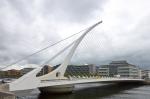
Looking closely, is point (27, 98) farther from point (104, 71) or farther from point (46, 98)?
point (104, 71)

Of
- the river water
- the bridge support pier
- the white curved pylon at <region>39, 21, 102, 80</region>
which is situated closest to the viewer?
the river water

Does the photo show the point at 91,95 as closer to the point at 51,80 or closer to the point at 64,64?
the point at 64,64

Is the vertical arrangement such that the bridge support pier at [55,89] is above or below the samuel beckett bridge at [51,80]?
below

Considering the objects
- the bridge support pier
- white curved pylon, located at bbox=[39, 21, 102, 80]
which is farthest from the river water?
white curved pylon, located at bbox=[39, 21, 102, 80]

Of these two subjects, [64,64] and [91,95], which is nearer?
[91,95]

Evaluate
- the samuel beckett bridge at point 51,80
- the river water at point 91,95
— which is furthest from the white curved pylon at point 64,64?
the river water at point 91,95

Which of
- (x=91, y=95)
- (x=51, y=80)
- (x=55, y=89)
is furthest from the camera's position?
(x=91, y=95)

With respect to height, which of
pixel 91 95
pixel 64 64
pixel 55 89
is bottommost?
pixel 91 95

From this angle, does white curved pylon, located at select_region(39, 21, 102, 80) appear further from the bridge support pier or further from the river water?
the river water

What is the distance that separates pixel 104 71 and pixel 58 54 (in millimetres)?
89997

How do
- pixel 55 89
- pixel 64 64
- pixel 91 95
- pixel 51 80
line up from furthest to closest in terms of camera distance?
pixel 64 64 → pixel 91 95 → pixel 55 89 → pixel 51 80

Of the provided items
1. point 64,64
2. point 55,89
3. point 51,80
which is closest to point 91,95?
point 55,89

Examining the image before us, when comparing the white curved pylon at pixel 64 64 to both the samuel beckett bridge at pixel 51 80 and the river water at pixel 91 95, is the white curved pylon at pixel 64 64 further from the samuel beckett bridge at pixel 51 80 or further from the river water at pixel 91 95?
the river water at pixel 91 95

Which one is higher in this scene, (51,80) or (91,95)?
(51,80)
